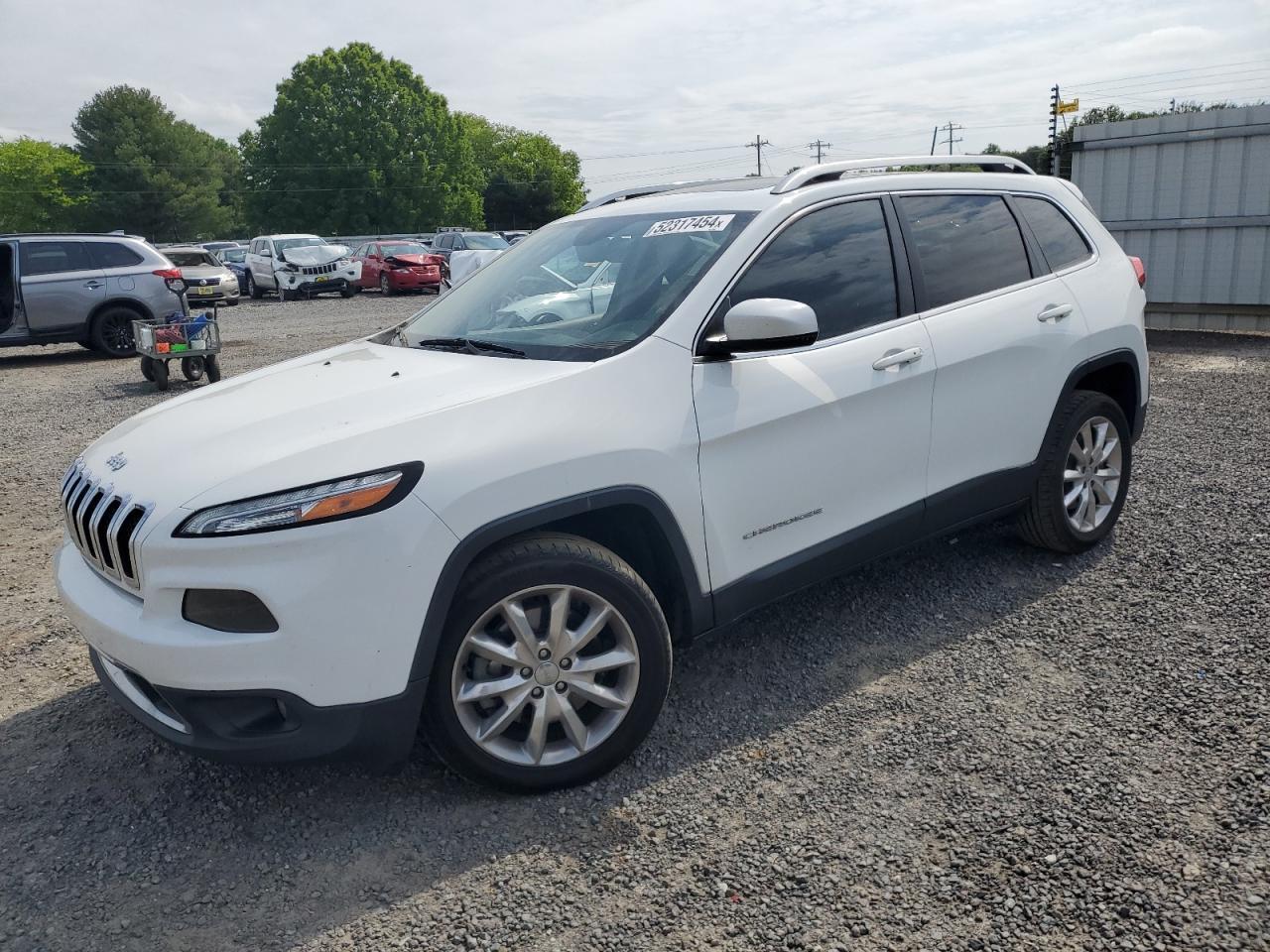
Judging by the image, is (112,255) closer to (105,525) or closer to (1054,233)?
(105,525)

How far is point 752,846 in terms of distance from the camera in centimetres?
276

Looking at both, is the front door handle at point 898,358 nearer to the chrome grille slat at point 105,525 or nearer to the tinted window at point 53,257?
the chrome grille slat at point 105,525

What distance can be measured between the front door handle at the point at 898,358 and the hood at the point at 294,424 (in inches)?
46.7

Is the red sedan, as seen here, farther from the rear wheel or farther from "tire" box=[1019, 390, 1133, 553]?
"tire" box=[1019, 390, 1133, 553]

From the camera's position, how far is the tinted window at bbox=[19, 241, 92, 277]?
13.4 m

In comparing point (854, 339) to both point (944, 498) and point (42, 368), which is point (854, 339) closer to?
point (944, 498)

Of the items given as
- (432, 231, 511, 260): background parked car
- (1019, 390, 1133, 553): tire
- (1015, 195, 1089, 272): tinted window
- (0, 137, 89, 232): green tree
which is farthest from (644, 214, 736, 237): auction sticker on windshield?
(0, 137, 89, 232): green tree

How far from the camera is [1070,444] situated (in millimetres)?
4453

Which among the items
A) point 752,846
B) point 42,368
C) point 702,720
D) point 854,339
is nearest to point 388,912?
point 752,846

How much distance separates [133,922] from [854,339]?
2850 mm

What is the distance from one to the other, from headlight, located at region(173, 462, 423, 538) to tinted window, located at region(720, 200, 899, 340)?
1389 mm

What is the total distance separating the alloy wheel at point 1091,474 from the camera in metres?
4.57

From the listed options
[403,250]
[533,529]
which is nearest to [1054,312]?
[533,529]

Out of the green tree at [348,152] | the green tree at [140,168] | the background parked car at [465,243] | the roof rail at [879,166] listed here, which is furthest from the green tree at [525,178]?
the roof rail at [879,166]
